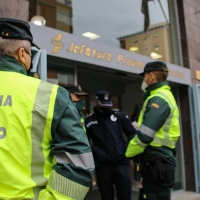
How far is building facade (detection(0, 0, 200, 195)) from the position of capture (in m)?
4.34

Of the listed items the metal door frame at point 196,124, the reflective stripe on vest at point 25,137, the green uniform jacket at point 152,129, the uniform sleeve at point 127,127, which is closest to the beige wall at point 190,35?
the metal door frame at point 196,124

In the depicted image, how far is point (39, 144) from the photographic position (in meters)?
1.34

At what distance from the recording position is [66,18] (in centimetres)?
468

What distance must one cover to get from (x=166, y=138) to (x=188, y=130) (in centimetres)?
373

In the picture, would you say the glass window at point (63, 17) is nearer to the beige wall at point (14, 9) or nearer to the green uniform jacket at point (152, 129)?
the beige wall at point (14, 9)

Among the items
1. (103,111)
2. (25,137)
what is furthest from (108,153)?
(25,137)

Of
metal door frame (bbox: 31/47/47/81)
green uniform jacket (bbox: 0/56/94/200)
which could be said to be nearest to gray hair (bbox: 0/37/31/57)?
green uniform jacket (bbox: 0/56/94/200)

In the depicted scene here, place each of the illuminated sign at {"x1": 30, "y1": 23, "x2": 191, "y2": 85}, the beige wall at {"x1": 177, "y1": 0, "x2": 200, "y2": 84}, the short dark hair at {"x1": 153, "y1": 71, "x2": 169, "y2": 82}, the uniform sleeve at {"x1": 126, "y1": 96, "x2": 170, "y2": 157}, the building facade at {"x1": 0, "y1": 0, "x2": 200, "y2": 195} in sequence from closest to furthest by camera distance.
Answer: the uniform sleeve at {"x1": 126, "y1": 96, "x2": 170, "y2": 157}, the short dark hair at {"x1": 153, "y1": 71, "x2": 169, "y2": 82}, the illuminated sign at {"x1": 30, "y1": 23, "x2": 191, "y2": 85}, the building facade at {"x1": 0, "y1": 0, "x2": 200, "y2": 195}, the beige wall at {"x1": 177, "y1": 0, "x2": 200, "y2": 84}

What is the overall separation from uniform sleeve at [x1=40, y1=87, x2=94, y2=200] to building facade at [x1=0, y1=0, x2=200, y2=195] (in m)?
2.57

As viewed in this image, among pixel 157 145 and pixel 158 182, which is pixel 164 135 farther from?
pixel 158 182

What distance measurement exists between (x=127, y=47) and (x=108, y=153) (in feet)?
8.58

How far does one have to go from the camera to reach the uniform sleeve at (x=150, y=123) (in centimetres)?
276

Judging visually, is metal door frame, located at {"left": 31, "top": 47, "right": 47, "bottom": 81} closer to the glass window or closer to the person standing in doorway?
the person standing in doorway

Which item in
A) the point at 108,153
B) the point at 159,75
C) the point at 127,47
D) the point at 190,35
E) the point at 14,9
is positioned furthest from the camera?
the point at 190,35
